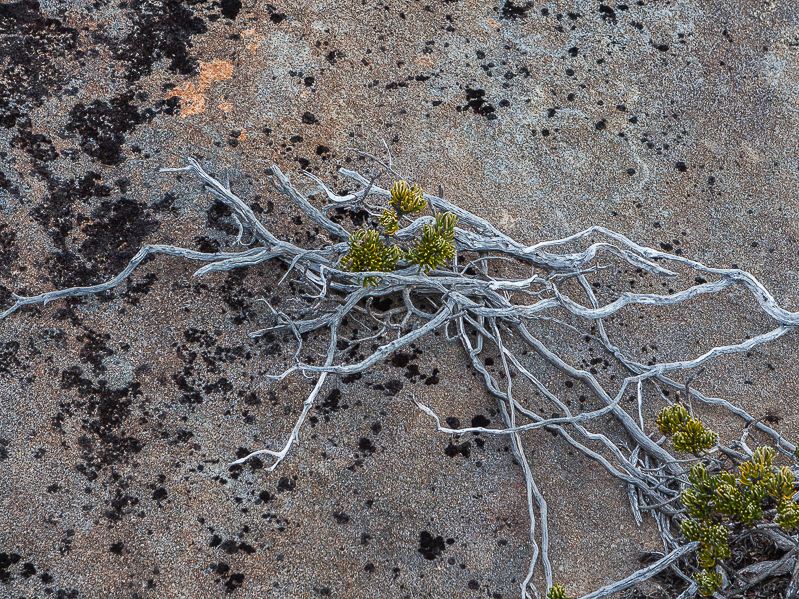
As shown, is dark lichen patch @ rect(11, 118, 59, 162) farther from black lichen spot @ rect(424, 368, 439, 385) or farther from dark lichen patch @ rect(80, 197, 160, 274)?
black lichen spot @ rect(424, 368, 439, 385)

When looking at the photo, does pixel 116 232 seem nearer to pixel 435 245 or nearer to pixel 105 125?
pixel 105 125

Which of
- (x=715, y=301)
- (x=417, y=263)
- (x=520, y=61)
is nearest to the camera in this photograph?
(x=417, y=263)

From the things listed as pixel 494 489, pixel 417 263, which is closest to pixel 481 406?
pixel 494 489

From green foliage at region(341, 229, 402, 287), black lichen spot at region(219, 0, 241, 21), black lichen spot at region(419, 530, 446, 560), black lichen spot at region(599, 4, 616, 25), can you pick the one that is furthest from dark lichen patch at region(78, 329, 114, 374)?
black lichen spot at region(599, 4, 616, 25)

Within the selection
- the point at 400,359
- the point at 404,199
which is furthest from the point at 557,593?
Answer: the point at 404,199

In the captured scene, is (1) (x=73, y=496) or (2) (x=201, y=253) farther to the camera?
(2) (x=201, y=253)

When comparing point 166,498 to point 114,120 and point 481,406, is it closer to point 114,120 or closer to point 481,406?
point 481,406
